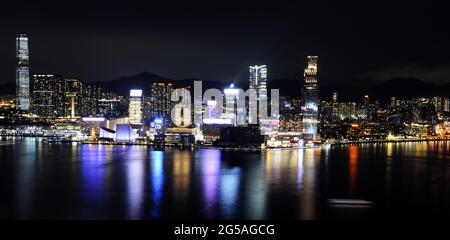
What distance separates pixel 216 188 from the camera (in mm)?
8250

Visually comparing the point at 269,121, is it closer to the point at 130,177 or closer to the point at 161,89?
the point at 161,89

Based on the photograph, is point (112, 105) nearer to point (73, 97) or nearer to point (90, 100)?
point (90, 100)

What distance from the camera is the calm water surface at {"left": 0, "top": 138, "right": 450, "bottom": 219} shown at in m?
6.36

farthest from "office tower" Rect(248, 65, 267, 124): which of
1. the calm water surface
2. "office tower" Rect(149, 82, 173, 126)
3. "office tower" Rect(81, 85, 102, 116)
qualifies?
the calm water surface

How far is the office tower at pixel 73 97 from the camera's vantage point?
3481 centimetres

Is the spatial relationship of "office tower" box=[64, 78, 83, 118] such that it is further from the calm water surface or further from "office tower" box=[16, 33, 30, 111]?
the calm water surface

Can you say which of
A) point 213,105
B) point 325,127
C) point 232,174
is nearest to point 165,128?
point 213,105

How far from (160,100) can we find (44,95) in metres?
9.26

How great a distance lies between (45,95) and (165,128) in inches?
661

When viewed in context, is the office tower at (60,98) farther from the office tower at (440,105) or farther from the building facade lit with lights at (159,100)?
the office tower at (440,105)

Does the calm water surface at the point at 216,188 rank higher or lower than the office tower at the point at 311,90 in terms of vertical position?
lower

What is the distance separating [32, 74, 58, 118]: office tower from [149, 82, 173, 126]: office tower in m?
7.19

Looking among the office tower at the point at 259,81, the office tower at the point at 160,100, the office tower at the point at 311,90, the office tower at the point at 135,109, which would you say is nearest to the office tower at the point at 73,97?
the office tower at the point at 160,100

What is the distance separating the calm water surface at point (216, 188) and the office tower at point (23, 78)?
26012 millimetres
